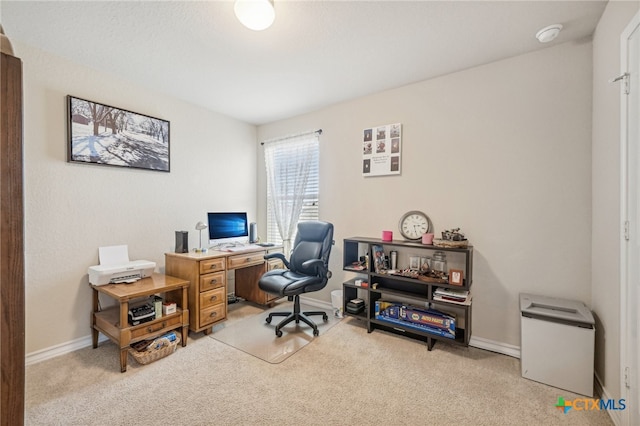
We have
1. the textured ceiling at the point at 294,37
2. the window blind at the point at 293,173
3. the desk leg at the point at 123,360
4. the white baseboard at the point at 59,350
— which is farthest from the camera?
the window blind at the point at 293,173

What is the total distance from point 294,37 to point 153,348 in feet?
8.92

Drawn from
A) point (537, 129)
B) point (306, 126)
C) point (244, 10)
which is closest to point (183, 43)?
point (244, 10)

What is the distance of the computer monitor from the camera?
320cm

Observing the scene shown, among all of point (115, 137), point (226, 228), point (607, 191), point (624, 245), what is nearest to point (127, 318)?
point (226, 228)

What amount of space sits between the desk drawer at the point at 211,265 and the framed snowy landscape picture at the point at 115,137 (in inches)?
47.9

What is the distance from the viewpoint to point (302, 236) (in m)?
3.09

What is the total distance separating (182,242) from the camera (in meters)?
2.93

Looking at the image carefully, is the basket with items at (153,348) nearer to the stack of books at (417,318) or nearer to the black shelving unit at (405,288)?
the black shelving unit at (405,288)

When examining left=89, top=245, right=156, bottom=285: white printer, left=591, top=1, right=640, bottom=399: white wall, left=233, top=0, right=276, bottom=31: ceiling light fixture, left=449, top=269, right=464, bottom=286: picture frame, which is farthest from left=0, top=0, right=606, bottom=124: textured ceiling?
left=449, top=269, right=464, bottom=286: picture frame

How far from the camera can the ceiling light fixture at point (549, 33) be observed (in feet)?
6.16

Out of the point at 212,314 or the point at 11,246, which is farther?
the point at 212,314

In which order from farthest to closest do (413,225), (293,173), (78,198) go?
1. (293,173)
2. (413,225)
3. (78,198)

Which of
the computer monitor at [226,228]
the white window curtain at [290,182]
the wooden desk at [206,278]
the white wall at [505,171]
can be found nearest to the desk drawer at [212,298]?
the wooden desk at [206,278]

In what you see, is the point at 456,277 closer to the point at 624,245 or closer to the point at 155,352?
the point at 624,245
